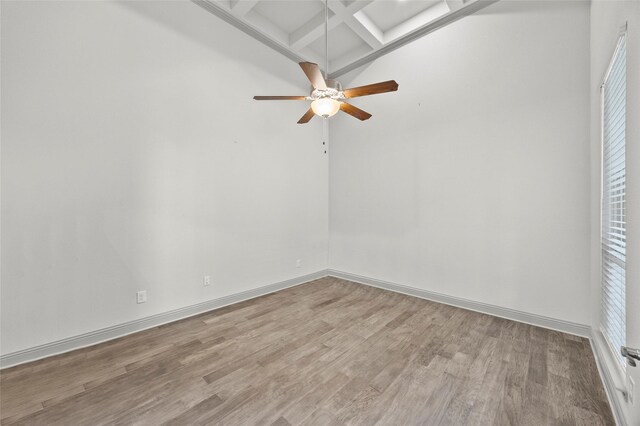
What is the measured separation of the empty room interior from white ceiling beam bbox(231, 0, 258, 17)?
0.07 m

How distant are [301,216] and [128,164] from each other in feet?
7.71

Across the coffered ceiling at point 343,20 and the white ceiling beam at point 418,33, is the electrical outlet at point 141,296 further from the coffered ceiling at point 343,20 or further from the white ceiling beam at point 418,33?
the white ceiling beam at point 418,33

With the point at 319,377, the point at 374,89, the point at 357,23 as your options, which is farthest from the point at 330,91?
the point at 319,377

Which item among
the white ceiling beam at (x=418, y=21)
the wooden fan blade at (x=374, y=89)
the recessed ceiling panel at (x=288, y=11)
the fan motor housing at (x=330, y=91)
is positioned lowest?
the wooden fan blade at (x=374, y=89)

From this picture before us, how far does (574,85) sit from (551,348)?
2.44 meters

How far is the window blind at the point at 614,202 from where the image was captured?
5.09ft

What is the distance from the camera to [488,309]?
9.57 ft

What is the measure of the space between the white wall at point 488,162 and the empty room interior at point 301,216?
0.07 feet

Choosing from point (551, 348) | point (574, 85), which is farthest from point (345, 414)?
point (574, 85)

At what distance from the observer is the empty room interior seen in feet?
5.41

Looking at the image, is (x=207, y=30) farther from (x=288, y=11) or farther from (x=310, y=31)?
(x=310, y=31)

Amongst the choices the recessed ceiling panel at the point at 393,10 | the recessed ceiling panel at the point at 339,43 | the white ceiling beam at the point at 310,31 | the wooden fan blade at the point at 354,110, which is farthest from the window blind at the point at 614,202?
the recessed ceiling panel at the point at 339,43

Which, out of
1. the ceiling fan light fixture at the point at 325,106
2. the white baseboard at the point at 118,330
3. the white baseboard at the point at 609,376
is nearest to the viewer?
the white baseboard at the point at 609,376

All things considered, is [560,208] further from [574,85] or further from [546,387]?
[546,387]
